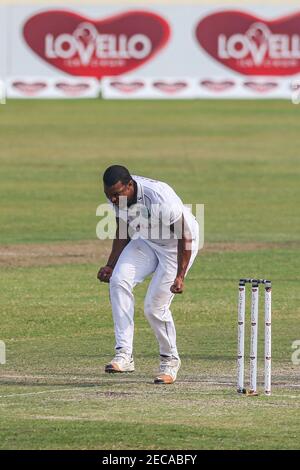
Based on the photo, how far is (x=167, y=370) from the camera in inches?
533

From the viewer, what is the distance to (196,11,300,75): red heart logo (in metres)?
51.5

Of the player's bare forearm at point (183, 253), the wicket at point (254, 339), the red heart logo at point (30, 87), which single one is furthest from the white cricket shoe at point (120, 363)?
the red heart logo at point (30, 87)

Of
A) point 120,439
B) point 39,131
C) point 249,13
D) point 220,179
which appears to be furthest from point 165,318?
point 249,13

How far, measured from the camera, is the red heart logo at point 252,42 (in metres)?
51.5

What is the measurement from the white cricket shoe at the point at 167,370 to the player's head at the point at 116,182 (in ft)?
4.91

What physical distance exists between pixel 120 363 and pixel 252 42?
39.2m

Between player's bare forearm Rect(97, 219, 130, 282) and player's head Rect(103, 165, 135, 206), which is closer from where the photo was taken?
player's head Rect(103, 165, 135, 206)

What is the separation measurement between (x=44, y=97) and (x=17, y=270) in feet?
104

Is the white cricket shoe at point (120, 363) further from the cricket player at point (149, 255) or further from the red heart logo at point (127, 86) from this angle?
the red heart logo at point (127, 86)

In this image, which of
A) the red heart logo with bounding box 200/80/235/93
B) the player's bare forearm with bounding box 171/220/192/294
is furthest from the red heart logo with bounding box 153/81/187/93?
the player's bare forearm with bounding box 171/220/192/294

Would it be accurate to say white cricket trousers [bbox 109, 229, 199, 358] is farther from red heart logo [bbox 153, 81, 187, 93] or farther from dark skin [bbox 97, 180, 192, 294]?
red heart logo [bbox 153, 81, 187, 93]

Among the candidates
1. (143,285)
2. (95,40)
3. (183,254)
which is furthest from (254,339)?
(95,40)

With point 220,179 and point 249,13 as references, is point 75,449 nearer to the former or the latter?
point 220,179

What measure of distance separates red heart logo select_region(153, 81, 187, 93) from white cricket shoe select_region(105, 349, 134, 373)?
39.2m
